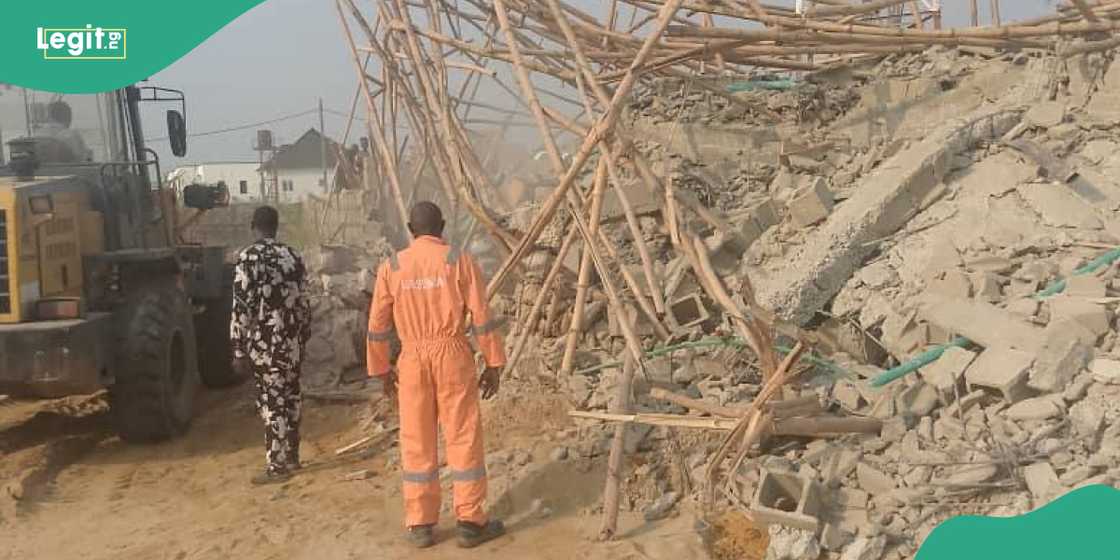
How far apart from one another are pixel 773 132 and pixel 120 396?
547cm

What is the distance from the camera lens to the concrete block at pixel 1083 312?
15.9 ft

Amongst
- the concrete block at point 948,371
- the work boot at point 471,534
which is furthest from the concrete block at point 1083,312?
the work boot at point 471,534

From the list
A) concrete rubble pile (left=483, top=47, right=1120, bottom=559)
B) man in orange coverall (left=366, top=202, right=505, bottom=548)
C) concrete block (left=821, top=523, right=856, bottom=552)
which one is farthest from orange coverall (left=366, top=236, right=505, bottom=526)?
concrete block (left=821, top=523, right=856, bottom=552)

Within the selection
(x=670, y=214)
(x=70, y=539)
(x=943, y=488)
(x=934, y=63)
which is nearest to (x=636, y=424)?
(x=670, y=214)

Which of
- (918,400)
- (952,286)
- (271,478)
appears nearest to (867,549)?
(918,400)

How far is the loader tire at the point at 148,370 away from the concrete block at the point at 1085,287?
557 cm

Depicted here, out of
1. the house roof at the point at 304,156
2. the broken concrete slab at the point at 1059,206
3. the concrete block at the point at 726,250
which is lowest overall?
the concrete block at the point at 726,250

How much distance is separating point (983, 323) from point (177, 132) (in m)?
5.60

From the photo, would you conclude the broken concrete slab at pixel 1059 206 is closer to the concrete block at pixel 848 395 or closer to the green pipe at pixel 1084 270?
the green pipe at pixel 1084 270

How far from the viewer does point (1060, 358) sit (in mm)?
4672

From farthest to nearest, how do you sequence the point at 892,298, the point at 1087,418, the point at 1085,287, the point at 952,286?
1. the point at 892,298
2. the point at 952,286
3. the point at 1085,287
4. the point at 1087,418

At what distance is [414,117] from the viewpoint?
8242mm

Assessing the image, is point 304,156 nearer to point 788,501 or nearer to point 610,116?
point 610,116

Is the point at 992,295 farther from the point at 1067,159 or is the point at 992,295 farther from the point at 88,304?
the point at 88,304
